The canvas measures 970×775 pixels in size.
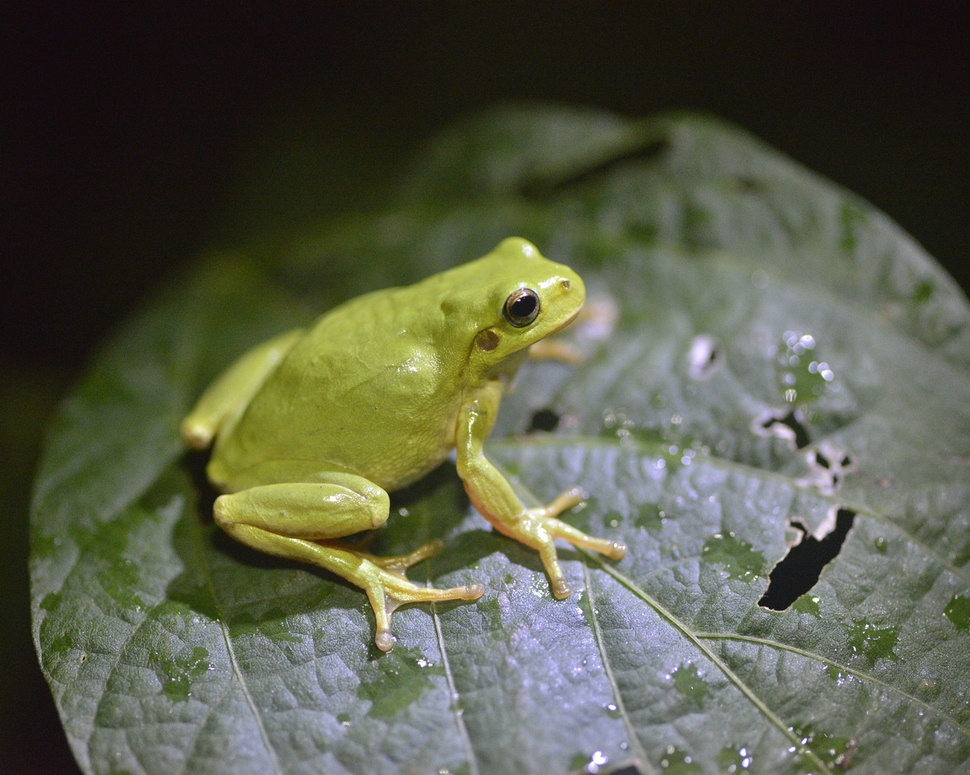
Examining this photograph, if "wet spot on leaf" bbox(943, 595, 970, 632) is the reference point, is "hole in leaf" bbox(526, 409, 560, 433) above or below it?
above

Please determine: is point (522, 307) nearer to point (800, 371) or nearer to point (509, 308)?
point (509, 308)

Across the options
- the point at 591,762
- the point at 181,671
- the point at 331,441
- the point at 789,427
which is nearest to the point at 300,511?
the point at 331,441

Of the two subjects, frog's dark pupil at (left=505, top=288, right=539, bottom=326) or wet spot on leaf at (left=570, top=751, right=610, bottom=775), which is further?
frog's dark pupil at (left=505, top=288, right=539, bottom=326)

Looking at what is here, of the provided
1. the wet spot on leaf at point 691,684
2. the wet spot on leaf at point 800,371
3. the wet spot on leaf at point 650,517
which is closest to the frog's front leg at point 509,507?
the wet spot on leaf at point 650,517

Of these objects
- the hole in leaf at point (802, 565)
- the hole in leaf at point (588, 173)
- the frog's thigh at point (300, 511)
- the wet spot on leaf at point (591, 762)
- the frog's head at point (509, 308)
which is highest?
the hole in leaf at point (588, 173)

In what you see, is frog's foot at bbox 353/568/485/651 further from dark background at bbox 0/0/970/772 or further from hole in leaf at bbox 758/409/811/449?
dark background at bbox 0/0/970/772

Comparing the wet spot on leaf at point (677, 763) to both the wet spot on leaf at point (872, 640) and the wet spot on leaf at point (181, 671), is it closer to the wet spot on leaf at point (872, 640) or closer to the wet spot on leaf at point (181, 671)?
the wet spot on leaf at point (872, 640)

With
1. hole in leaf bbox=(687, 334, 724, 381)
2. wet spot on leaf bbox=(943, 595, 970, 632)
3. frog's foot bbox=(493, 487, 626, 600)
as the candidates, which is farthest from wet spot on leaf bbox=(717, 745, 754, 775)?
hole in leaf bbox=(687, 334, 724, 381)

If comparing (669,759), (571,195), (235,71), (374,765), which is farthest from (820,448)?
(235,71)
